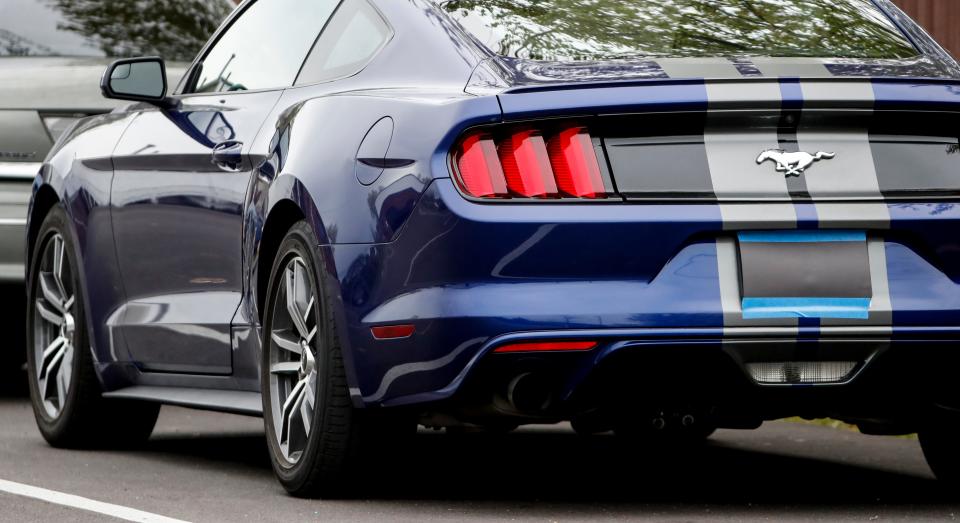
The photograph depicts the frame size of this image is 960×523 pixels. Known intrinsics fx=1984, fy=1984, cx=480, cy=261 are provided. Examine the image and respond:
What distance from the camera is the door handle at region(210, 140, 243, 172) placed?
5965mm

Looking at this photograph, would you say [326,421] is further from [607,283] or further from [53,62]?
[53,62]

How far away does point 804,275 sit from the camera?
4875mm

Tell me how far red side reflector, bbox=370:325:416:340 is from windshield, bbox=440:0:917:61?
2.53ft

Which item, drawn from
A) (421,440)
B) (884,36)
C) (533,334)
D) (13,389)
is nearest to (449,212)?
(533,334)

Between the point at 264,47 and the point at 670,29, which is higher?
the point at 670,29

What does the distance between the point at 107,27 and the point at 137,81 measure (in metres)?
3.27

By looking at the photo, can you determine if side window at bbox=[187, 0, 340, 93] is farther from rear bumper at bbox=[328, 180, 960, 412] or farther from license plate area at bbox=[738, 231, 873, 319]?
license plate area at bbox=[738, 231, 873, 319]

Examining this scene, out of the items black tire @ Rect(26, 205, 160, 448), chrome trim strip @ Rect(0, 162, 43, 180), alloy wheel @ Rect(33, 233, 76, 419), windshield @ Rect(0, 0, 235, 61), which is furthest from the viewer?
windshield @ Rect(0, 0, 235, 61)

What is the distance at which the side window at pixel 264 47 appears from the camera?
6.12 meters

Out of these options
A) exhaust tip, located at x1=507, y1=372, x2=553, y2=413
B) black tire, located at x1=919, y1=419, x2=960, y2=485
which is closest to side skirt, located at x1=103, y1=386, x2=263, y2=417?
exhaust tip, located at x1=507, y1=372, x2=553, y2=413

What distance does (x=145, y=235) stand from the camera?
6.64 m

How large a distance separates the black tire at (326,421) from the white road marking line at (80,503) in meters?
0.42

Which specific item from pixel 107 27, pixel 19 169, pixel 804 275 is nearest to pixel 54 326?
pixel 19 169

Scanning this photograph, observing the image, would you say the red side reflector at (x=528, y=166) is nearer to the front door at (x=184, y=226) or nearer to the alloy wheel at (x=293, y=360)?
the alloy wheel at (x=293, y=360)
